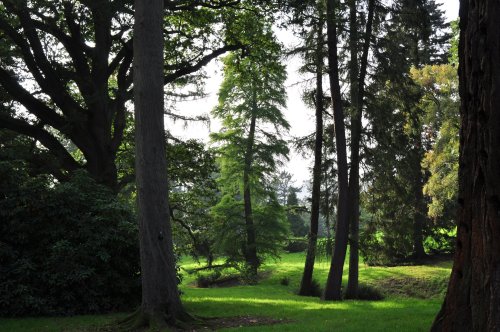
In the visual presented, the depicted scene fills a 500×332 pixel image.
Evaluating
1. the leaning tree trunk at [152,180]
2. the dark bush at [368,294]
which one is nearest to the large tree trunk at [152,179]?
the leaning tree trunk at [152,180]

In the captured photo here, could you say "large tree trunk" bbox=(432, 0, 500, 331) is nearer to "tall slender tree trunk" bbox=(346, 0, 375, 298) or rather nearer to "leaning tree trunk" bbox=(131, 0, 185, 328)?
"leaning tree trunk" bbox=(131, 0, 185, 328)

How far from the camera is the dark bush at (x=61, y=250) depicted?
1073cm

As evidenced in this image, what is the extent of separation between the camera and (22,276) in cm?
1067

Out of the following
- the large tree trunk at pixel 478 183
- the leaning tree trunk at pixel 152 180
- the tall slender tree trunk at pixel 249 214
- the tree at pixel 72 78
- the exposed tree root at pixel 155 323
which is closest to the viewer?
the large tree trunk at pixel 478 183

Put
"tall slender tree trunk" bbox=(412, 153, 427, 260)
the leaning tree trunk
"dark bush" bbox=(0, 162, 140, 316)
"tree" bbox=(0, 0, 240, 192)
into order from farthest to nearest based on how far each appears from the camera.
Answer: "tall slender tree trunk" bbox=(412, 153, 427, 260) → "tree" bbox=(0, 0, 240, 192) → "dark bush" bbox=(0, 162, 140, 316) → the leaning tree trunk

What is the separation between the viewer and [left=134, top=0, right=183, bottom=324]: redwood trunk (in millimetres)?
9055

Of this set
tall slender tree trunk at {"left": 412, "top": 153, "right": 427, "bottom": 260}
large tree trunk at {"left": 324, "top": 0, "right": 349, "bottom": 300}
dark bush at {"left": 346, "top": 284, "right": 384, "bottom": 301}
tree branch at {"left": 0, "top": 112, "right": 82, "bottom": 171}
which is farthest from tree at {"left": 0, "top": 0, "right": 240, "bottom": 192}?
tall slender tree trunk at {"left": 412, "top": 153, "right": 427, "bottom": 260}

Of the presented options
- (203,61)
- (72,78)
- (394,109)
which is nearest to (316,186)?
(394,109)

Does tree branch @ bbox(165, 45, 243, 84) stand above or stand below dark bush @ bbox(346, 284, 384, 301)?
above

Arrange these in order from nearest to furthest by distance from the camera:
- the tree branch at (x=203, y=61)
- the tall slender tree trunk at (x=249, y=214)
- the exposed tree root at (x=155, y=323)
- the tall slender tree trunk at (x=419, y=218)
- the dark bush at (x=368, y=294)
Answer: the exposed tree root at (x=155, y=323) → the tree branch at (x=203, y=61) → the dark bush at (x=368, y=294) → the tall slender tree trunk at (x=419, y=218) → the tall slender tree trunk at (x=249, y=214)

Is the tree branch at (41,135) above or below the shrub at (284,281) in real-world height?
above

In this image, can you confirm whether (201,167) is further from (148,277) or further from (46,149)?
(148,277)

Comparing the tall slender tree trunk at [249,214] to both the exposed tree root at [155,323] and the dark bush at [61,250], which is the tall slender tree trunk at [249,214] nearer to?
the dark bush at [61,250]

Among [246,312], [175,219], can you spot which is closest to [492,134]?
[246,312]
